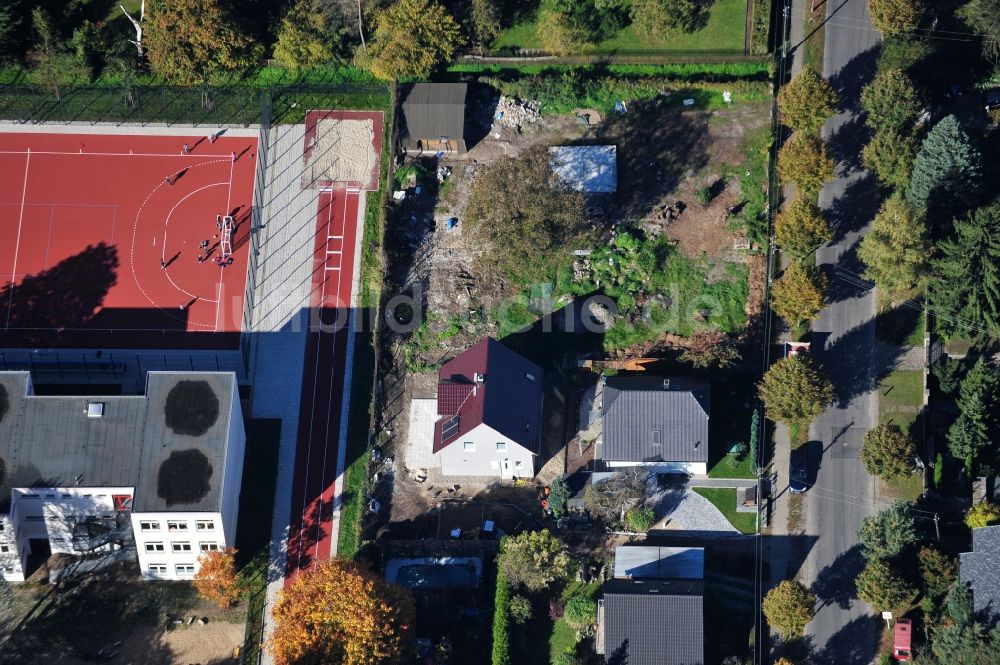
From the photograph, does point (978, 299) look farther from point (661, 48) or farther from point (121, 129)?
point (121, 129)

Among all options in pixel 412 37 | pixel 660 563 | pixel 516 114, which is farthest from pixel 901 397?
pixel 412 37

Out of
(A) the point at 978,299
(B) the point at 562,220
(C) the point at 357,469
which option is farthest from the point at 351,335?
(A) the point at 978,299

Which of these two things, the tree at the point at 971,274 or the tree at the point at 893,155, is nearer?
the tree at the point at 971,274

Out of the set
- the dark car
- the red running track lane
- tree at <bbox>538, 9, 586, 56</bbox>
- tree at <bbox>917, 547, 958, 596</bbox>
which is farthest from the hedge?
tree at <bbox>538, 9, 586, 56</bbox>

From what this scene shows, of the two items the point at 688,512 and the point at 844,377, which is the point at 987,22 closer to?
the point at 844,377

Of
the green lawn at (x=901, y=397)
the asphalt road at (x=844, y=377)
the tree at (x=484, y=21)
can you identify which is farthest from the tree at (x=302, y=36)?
the green lawn at (x=901, y=397)

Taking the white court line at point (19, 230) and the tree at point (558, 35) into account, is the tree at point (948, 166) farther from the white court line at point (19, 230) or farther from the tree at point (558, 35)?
the white court line at point (19, 230)
